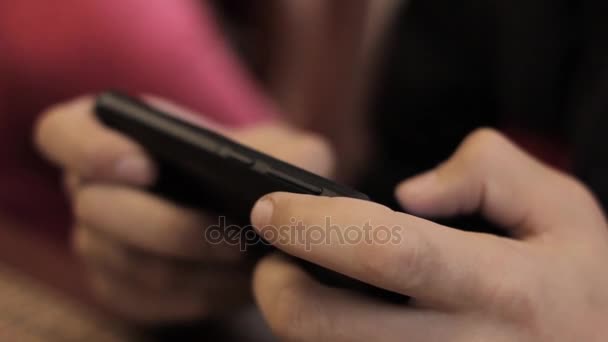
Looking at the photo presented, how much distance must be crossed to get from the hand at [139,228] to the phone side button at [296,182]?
11 centimetres

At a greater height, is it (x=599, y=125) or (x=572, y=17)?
(x=572, y=17)

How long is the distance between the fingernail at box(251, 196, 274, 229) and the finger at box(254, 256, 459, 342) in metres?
0.04

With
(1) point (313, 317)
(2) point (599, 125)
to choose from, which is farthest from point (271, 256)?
(2) point (599, 125)

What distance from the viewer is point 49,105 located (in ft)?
1.83

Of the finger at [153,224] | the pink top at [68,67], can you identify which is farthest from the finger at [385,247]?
the pink top at [68,67]

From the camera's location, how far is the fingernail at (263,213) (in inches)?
9.4

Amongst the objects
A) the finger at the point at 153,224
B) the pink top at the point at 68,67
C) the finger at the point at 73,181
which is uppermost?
the pink top at the point at 68,67

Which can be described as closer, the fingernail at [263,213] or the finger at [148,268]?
the fingernail at [263,213]

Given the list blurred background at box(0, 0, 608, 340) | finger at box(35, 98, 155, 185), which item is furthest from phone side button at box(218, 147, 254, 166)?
blurred background at box(0, 0, 608, 340)

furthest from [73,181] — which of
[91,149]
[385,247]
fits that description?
[385,247]

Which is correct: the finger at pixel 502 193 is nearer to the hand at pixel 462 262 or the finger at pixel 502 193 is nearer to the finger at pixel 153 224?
the hand at pixel 462 262

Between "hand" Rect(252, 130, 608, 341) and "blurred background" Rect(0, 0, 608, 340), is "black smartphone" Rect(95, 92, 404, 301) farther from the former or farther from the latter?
"blurred background" Rect(0, 0, 608, 340)

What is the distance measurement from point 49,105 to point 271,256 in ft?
1.16

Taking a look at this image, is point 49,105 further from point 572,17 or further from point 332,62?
point 572,17
